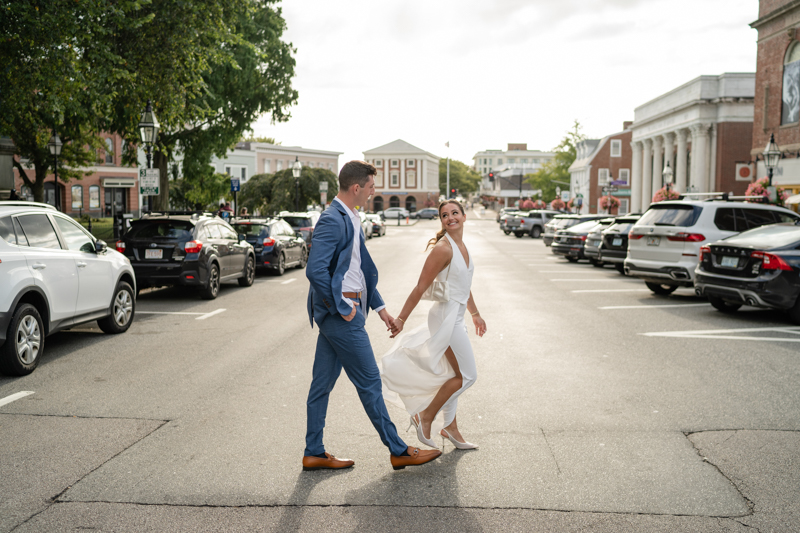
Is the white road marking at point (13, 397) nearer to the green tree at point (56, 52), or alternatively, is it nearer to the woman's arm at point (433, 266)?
the woman's arm at point (433, 266)

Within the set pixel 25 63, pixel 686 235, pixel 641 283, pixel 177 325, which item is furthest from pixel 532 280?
pixel 25 63

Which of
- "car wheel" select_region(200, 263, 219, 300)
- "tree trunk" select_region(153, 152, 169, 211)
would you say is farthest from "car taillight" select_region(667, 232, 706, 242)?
"tree trunk" select_region(153, 152, 169, 211)

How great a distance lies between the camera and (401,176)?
5138 inches

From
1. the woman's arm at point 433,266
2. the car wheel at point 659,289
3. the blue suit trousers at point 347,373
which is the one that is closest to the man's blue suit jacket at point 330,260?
the blue suit trousers at point 347,373

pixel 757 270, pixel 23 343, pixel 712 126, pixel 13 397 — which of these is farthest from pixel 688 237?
pixel 712 126

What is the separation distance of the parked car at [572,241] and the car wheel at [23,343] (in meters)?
18.7

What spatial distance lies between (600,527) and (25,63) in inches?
505

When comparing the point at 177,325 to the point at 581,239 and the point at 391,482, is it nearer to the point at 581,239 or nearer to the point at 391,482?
the point at 391,482

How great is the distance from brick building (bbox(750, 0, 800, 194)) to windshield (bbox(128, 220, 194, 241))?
25.8 m

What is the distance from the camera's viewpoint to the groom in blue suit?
4.21 meters

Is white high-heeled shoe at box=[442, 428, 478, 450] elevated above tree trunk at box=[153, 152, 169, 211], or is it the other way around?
tree trunk at box=[153, 152, 169, 211]

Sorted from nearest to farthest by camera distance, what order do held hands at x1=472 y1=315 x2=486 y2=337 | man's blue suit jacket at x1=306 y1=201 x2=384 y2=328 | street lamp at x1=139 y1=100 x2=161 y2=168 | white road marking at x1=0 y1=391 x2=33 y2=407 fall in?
man's blue suit jacket at x1=306 y1=201 x2=384 y2=328
held hands at x1=472 y1=315 x2=486 y2=337
white road marking at x1=0 y1=391 x2=33 y2=407
street lamp at x1=139 y1=100 x2=161 y2=168

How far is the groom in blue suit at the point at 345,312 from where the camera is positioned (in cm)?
421

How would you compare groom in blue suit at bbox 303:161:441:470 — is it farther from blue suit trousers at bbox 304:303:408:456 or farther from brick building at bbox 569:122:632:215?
brick building at bbox 569:122:632:215
